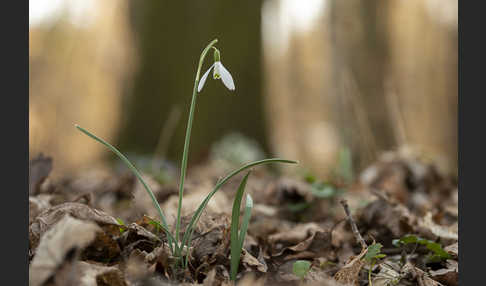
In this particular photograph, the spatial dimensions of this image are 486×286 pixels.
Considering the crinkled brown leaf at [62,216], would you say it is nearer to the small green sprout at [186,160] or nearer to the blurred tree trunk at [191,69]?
the small green sprout at [186,160]

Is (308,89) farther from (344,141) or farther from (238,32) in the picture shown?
(344,141)

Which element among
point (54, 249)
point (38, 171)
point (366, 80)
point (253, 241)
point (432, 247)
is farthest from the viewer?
point (366, 80)

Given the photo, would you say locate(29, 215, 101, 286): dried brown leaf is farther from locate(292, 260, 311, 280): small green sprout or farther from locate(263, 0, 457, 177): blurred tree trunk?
locate(263, 0, 457, 177): blurred tree trunk

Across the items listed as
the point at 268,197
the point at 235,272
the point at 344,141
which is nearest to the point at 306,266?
the point at 235,272

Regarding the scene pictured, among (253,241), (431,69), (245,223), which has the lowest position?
(253,241)

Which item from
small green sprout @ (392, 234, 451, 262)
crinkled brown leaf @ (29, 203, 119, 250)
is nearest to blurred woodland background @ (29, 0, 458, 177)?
small green sprout @ (392, 234, 451, 262)

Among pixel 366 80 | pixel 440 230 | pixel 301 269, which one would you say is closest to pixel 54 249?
pixel 301 269

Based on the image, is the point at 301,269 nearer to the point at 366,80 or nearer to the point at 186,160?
the point at 186,160
